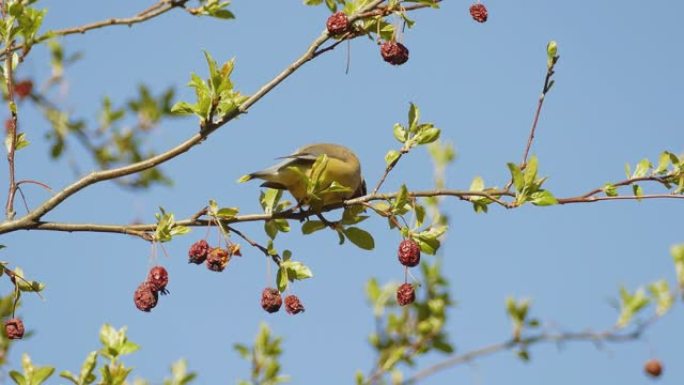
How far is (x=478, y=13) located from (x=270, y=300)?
1250mm

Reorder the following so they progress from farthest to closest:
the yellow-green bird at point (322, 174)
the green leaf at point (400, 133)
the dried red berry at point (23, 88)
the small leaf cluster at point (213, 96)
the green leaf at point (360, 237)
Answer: the dried red berry at point (23, 88)
the yellow-green bird at point (322, 174)
the green leaf at point (360, 237)
the green leaf at point (400, 133)
the small leaf cluster at point (213, 96)

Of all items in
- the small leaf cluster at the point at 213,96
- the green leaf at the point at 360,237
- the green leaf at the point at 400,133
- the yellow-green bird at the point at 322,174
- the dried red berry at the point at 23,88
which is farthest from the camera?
the dried red berry at the point at 23,88

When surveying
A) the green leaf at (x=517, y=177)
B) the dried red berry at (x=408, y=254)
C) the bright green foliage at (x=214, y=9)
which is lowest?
the dried red berry at (x=408, y=254)

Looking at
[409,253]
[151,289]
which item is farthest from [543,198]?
[151,289]

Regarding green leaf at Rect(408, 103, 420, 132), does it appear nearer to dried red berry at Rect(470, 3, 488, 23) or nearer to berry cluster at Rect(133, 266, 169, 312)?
dried red berry at Rect(470, 3, 488, 23)

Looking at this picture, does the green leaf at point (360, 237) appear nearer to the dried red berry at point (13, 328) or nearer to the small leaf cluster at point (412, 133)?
the small leaf cluster at point (412, 133)

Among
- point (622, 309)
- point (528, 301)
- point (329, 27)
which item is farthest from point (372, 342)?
point (329, 27)

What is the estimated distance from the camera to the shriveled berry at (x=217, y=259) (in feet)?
11.1

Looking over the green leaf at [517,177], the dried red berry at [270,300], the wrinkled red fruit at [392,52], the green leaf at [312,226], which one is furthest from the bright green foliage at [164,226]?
the green leaf at [517,177]

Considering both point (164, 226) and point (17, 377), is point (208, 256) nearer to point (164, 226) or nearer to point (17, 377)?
point (164, 226)

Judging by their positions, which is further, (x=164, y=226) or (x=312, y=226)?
(x=312, y=226)

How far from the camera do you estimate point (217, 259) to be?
3369 millimetres

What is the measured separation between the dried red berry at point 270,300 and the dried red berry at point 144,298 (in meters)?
0.39

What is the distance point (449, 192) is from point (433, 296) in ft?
6.77
